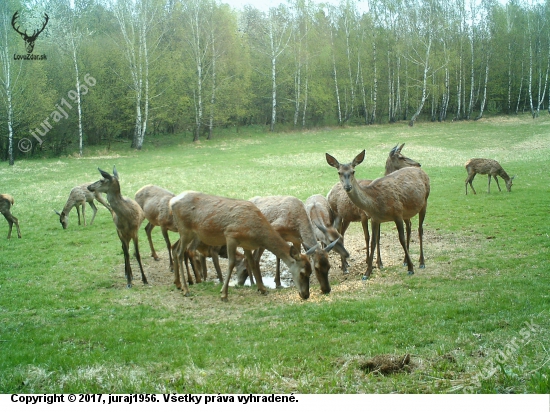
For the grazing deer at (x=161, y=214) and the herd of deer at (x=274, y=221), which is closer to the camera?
the herd of deer at (x=274, y=221)

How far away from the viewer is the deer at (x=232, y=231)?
9.16 m

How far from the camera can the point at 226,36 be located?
47312 millimetres

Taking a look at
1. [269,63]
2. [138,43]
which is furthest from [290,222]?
[269,63]

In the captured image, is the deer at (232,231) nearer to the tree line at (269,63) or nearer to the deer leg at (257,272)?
the deer leg at (257,272)

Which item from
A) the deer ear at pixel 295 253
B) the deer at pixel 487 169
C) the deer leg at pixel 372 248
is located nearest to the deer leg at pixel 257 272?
the deer ear at pixel 295 253

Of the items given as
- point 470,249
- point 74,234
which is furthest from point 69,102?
point 470,249

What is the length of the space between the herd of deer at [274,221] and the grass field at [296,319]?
0.52 m

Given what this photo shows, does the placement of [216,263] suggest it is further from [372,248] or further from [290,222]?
[372,248]

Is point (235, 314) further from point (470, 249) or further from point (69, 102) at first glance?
point (69, 102)

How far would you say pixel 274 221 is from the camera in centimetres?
1051

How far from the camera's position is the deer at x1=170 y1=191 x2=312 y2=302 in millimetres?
9164

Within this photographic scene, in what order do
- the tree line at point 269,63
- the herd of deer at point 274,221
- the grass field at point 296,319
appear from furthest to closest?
the tree line at point 269,63 → the herd of deer at point 274,221 → the grass field at point 296,319

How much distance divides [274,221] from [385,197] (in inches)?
91.1

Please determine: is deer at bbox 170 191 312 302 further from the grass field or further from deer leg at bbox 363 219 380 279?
deer leg at bbox 363 219 380 279
